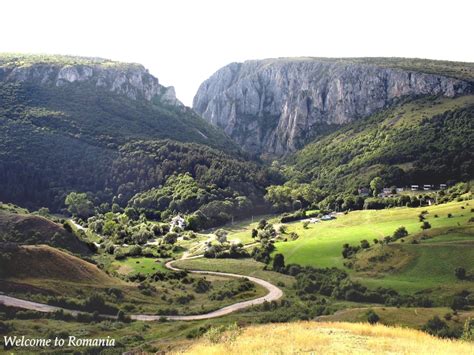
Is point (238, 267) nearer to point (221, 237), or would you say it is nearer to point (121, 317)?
point (221, 237)

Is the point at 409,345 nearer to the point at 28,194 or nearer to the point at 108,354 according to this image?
the point at 108,354

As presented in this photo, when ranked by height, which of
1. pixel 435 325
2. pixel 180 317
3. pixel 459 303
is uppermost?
pixel 435 325

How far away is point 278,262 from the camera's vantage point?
92.2 metres

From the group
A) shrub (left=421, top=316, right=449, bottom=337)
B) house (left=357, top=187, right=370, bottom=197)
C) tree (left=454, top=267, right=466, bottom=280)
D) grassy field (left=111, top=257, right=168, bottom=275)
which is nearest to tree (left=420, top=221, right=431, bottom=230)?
tree (left=454, top=267, right=466, bottom=280)

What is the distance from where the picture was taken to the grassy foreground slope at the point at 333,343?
22281 millimetres

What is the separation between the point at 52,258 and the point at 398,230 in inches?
2608

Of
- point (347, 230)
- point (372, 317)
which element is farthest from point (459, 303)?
point (347, 230)

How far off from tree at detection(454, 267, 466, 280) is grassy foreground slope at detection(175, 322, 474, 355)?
48.4 m

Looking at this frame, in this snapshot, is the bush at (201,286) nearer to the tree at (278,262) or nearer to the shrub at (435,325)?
the tree at (278,262)

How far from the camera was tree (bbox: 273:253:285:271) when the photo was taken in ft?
299

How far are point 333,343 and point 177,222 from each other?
131 meters

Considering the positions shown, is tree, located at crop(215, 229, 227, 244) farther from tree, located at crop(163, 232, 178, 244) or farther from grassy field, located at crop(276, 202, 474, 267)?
grassy field, located at crop(276, 202, 474, 267)

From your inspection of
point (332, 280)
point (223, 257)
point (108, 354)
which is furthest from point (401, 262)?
point (108, 354)

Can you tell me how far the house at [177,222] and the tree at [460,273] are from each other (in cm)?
8918
